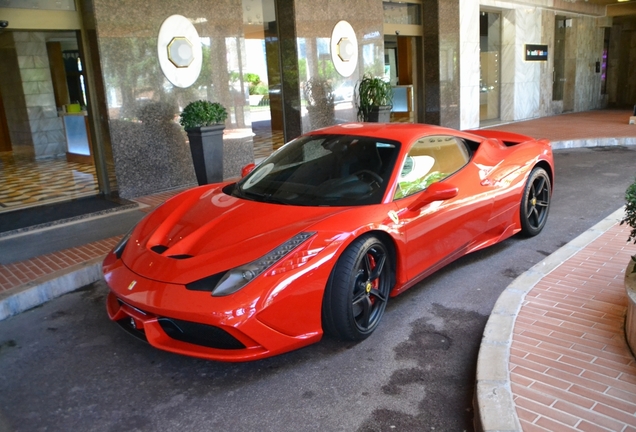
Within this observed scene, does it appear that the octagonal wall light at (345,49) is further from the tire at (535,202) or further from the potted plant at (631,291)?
the potted plant at (631,291)

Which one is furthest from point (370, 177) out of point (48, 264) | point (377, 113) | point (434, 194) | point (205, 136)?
point (377, 113)

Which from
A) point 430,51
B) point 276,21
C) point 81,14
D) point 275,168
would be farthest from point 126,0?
point 430,51

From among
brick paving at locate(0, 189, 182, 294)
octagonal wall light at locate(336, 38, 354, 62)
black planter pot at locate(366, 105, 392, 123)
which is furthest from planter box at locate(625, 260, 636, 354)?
octagonal wall light at locate(336, 38, 354, 62)

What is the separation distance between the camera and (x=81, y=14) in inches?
306

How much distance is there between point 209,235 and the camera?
3383 mm

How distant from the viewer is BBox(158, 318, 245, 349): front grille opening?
2.86m

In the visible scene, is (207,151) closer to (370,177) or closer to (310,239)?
(370,177)

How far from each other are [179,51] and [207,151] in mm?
1898

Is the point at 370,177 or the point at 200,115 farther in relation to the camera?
the point at 200,115

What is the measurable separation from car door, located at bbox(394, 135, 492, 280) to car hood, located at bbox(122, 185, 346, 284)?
1.89ft

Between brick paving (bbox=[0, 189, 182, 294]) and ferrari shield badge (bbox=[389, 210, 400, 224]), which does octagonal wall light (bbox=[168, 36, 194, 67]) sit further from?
ferrari shield badge (bbox=[389, 210, 400, 224])

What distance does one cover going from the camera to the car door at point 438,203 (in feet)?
12.2

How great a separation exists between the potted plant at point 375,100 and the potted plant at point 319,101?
2.45 ft

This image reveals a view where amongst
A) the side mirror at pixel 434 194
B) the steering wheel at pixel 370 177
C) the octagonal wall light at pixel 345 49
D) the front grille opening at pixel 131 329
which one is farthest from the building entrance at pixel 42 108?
the side mirror at pixel 434 194
